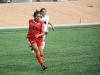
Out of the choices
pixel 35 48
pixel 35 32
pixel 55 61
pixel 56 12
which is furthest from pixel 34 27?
pixel 56 12

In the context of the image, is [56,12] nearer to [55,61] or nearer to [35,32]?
[55,61]

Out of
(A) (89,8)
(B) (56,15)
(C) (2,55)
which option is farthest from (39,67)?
(A) (89,8)

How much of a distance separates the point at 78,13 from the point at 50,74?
122 feet

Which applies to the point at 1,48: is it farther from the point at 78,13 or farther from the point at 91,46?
the point at 78,13

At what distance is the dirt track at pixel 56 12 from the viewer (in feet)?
137

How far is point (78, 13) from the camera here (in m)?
47.5

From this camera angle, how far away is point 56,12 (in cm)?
4666

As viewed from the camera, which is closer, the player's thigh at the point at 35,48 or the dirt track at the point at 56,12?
the player's thigh at the point at 35,48

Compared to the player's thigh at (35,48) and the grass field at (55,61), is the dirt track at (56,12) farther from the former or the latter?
the player's thigh at (35,48)

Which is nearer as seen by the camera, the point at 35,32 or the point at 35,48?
the point at 35,48

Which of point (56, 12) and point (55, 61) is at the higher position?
point (55, 61)

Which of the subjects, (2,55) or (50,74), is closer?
(50,74)

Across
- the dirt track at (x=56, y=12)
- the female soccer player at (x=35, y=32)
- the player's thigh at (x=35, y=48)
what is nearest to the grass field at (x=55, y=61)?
the player's thigh at (x=35, y=48)

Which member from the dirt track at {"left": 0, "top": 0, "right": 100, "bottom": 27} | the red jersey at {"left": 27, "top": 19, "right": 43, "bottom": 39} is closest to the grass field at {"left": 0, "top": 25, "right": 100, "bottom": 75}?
the red jersey at {"left": 27, "top": 19, "right": 43, "bottom": 39}
